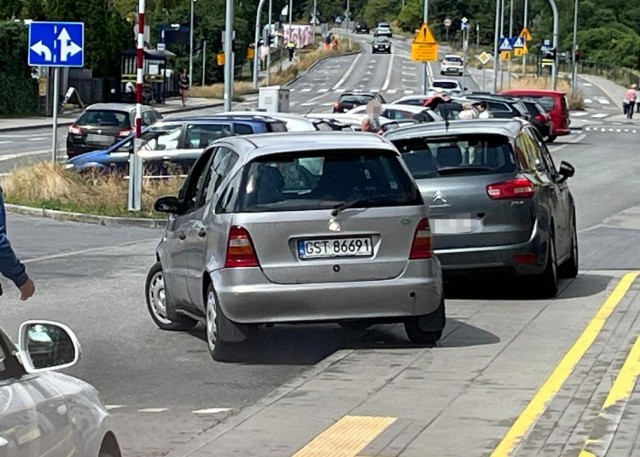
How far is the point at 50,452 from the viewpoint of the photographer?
4707mm

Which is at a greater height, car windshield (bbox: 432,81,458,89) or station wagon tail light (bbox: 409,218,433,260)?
station wagon tail light (bbox: 409,218,433,260)

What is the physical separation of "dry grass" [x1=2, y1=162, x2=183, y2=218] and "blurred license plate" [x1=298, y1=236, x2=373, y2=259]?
498 inches

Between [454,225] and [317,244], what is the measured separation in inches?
135

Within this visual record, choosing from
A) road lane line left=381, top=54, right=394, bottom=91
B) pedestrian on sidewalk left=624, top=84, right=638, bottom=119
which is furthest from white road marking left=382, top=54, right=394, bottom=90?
pedestrian on sidewalk left=624, top=84, right=638, bottom=119

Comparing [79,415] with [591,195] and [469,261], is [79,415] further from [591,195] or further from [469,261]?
[591,195]

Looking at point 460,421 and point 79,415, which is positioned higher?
point 79,415

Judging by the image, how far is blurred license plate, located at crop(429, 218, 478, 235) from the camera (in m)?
14.2

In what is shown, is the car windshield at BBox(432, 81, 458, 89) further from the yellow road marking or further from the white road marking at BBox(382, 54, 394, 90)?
the yellow road marking

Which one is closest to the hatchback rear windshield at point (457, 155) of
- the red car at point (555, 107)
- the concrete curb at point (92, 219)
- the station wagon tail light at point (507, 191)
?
the station wagon tail light at point (507, 191)

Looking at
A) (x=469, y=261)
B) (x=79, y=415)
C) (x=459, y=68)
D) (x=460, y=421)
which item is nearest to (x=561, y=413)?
(x=460, y=421)

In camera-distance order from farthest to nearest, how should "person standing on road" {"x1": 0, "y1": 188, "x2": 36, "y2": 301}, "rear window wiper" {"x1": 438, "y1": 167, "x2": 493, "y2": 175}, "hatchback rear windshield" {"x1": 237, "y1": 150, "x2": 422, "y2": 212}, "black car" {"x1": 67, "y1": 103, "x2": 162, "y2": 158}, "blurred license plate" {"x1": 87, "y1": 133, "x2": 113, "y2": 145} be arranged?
"black car" {"x1": 67, "y1": 103, "x2": 162, "y2": 158}, "blurred license plate" {"x1": 87, "y1": 133, "x2": 113, "y2": 145}, "rear window wiper" {"x1": 438, "y1": 167, "x2": 493, "y2": 175}, "hatchback rear windshield" {"x1": 237, "y1": 150, "x2": 422, "y2": 212}, "person standing on road" {"x1": 0, "y1": 188, "x2": 36, "y2": 301}

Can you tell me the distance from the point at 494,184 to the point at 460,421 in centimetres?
572

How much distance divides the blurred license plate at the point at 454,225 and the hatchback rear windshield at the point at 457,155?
47 cm

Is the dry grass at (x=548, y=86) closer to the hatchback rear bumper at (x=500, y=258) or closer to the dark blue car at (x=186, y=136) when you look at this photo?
the dark blue car at (x=186, y=136)
